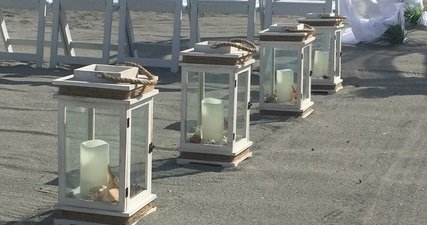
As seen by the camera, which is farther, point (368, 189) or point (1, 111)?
point (1, 111)

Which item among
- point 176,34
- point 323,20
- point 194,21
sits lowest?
point 176,34

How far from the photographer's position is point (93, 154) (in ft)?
17.9

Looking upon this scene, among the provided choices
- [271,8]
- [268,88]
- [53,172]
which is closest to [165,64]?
[271,8]

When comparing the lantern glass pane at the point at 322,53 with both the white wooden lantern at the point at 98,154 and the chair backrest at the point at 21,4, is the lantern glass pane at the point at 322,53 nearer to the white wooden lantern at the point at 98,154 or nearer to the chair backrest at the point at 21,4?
the chair backrest at the point at 21,4

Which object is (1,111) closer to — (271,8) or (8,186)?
(8,186)

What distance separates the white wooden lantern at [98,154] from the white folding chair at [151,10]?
6679mm

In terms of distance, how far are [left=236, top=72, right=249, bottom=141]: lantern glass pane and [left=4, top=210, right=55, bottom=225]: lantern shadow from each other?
2.00 metres

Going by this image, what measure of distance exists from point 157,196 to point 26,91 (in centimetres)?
458

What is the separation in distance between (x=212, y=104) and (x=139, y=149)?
152 cm

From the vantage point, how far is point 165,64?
40.6 ft

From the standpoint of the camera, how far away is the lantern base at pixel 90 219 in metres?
5.43

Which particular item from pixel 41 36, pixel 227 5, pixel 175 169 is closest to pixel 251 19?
pixel 227 5

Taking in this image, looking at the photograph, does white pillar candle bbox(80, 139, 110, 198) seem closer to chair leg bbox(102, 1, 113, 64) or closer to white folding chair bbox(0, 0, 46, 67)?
chair leg bbox(102, 1, 113, 64)

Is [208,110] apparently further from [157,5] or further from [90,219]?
[157,5]
